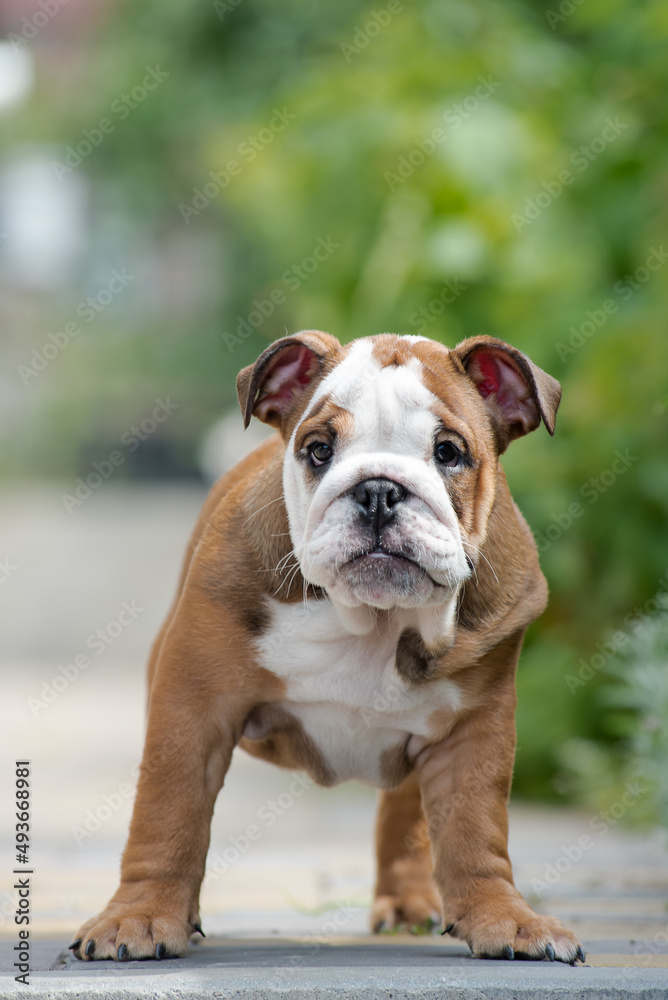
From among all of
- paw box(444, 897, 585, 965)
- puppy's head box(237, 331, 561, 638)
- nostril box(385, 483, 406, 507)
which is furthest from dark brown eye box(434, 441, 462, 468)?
paw box(444, 897, 585, 965)

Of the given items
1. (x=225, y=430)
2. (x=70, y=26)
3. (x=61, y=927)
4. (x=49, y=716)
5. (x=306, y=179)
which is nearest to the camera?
(x=61, y=927)

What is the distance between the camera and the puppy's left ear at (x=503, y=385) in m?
3.23

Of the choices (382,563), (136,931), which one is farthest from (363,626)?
(136,931)

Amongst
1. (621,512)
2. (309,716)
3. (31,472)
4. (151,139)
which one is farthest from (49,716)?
(151,139)

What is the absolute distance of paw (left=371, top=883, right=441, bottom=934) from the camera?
3.91m

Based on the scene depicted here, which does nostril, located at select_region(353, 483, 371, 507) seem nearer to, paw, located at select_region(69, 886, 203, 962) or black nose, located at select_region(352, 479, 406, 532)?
black nose, located at select_region(352, 479, 406, 532)

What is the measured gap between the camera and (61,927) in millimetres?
3678

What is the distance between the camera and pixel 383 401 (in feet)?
9.80

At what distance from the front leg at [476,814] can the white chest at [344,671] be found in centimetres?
9

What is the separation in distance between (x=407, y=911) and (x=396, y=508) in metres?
1.61

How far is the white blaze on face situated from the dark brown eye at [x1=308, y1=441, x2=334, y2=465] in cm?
3

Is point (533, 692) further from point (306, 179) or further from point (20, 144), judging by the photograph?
point (20, 144)

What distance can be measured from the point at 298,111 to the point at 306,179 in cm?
58

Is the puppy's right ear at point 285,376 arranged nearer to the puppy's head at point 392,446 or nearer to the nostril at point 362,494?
the puppy's head at point 392,446
